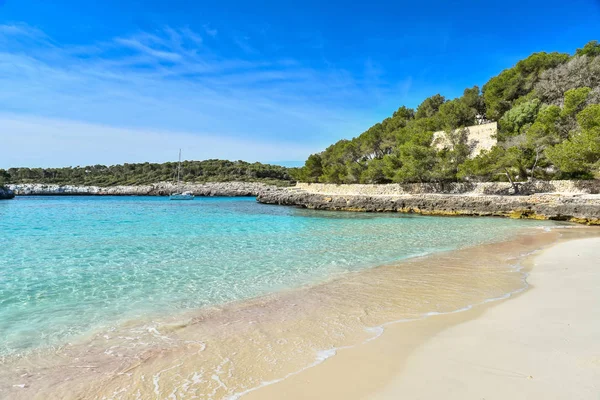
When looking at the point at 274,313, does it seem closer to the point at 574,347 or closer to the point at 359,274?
the point at 359,274

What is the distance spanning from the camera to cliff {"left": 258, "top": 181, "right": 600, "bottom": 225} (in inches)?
854

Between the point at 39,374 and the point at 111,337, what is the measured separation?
93 cm

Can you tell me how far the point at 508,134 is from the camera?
3588 cm

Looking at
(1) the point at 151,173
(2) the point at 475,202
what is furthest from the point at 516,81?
(1) the point at 151,173

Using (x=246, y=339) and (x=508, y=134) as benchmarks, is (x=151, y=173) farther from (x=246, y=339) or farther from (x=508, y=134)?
(x=246, y=339)

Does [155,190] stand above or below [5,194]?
above

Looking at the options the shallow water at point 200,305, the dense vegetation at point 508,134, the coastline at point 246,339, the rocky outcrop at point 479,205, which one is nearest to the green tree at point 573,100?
the dense vegetation at point 508,134

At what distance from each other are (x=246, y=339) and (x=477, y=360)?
244 centimetres

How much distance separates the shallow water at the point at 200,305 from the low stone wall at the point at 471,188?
786 inches

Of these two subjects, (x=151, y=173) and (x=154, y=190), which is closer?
(x=154, y=190)

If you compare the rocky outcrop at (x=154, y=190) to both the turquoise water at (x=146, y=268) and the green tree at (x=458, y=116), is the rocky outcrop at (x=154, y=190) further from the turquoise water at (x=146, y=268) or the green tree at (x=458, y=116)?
the turquoise water at (x=146, y=268)

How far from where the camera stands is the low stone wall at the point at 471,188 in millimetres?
25312

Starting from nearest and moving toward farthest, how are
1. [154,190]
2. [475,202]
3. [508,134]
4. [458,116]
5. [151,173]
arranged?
[475,202] < [508,134] < [458,116] < [154,190] < [151,173]

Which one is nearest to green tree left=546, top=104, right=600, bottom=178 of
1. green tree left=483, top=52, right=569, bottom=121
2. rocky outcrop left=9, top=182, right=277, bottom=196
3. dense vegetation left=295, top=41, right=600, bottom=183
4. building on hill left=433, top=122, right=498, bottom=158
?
dense vegetation left=295, top=41, right=600, bottom=183
